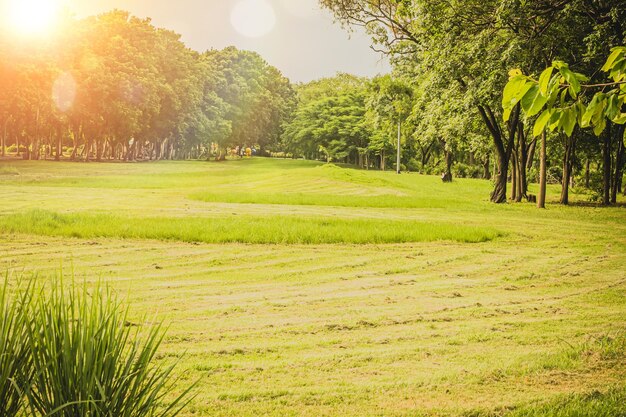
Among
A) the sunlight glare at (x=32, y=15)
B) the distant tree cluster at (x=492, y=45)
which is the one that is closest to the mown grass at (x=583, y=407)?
the distant tree cluster at (x=492, y=45)

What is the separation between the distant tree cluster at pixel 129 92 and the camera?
5253 centimetres

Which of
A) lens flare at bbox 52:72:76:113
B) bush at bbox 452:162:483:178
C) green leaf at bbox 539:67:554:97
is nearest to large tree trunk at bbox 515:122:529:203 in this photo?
green leaf at bbox 539:67:554:97

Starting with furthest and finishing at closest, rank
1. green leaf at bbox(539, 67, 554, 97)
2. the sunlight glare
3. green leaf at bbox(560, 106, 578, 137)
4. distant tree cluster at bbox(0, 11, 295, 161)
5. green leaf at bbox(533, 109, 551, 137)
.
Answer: distant tree cluster at bbox(0, 11, 295, 161), the sunlight glare, green leaf at bbox(560, 106, 578, 137), green leaf at bbox(533, 109, 551, 137), green leaf at bbox(539, 67, 554, 97)

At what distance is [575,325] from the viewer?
7855 mm

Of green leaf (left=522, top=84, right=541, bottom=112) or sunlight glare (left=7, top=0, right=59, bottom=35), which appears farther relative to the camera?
sunlight glare (left=7, top=0, right=59, bottom=35)

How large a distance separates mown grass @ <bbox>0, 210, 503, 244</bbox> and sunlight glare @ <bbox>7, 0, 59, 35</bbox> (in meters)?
40.0

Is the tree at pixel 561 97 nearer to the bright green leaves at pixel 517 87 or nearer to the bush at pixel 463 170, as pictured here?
the bright green leaves at pixel 517 87

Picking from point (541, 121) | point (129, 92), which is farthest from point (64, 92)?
point (541, 121)

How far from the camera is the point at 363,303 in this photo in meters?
8.98

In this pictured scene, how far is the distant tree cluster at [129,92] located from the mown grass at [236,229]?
38181 mm

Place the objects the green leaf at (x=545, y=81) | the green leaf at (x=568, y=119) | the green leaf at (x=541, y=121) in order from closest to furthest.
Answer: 1. the green leaf at (x=545, y=81)
2. the green leaf at (x=541, y=121)
3. the green leaf at (x=568, y=119)

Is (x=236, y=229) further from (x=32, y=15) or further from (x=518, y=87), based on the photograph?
(x=32, y=15)

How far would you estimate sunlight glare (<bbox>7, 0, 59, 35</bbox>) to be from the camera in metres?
49.8

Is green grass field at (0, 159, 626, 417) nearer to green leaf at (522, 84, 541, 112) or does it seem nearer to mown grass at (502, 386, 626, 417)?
mown grass at (502, 386, 626, 417)
